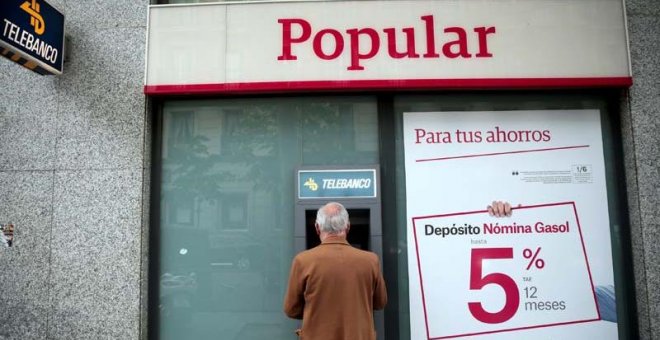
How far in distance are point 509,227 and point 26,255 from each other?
13.2 ft

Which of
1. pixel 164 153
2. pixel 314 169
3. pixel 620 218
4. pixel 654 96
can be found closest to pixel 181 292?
pixel 164 153

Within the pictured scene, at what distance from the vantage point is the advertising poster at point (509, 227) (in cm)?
382

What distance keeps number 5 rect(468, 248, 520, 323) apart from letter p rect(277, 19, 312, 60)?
2.26 metres

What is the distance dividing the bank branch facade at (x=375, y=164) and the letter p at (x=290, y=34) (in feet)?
0.06

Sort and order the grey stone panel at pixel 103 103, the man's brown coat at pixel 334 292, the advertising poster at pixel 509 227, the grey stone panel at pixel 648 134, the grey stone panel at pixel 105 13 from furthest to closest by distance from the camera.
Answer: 1. the grey stone panel at pixel 105 13
2. the grey stone panel at pixel 103 103
3. the advertising poster at pixel 509 227
4. the grey stone panel at pixel 648 134
5. the man's brown coat at pixel 334 292

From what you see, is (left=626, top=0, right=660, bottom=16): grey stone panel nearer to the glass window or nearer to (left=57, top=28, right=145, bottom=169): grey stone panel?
the glass window

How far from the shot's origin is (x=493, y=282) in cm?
385

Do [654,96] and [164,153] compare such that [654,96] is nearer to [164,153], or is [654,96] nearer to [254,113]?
[254,113]

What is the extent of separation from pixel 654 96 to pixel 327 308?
3252 millimetres

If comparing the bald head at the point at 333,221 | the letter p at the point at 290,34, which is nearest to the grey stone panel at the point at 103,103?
the letter p at the point at 290,34

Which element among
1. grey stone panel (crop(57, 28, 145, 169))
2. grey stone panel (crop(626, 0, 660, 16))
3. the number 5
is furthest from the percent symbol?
grey stone panel (crop(57, 28, 145, 169))

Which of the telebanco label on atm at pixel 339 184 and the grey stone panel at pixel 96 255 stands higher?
the telebanco label on atm at pixel 339 184

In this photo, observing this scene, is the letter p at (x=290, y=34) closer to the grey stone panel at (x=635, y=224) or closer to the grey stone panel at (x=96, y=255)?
the grey stone panel at (x=96, y=255)

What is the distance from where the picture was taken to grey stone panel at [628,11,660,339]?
146 inches
